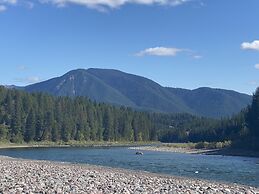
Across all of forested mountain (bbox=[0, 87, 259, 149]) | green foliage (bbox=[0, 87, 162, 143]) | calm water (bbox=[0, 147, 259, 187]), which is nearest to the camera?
calm water (bbox=[0, 147, 259, 187])

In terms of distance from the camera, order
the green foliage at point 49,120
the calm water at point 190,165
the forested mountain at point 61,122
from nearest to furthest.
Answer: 1. the calm water at point 190,165
2. the forested mountain at point 61,122
3. the green foliage at point 49,120

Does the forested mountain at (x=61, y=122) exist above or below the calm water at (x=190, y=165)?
above

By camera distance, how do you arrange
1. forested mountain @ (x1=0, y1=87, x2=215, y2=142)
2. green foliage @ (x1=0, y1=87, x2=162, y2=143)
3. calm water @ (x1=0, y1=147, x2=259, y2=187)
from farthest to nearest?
forested mountain @ (x1=0, y1=87, x2=215, y2=142)
green foliage @ (x1=0, y1=87, x2=162, y2=143)
calm water @ (x1=0, y1=147, x2=259, y2=187)

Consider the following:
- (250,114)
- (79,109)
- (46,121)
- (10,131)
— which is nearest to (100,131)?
(79,109)

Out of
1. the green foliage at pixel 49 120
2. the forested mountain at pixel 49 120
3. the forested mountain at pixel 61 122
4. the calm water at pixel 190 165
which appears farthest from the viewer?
the forested mountain at pixel 49 120

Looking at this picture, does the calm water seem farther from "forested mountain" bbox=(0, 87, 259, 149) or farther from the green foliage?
the green foliage

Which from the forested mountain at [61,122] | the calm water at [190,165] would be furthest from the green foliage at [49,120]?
the calm water at [190,165]

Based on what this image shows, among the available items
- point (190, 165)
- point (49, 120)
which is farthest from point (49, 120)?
point (190, 165)

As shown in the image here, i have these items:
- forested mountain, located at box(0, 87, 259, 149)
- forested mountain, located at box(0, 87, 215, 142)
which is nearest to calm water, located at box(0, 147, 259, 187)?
forested mountain, located at box(0, 87, 259, 149)

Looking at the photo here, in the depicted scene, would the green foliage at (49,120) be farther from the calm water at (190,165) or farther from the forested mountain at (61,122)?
the calm water at (190,165)

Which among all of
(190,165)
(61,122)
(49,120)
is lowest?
(190,165)

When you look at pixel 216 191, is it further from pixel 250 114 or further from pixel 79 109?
pixel 79 109

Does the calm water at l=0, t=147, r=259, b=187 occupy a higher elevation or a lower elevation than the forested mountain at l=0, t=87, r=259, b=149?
lower

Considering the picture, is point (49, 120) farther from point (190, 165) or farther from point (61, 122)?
point (190, 165)
